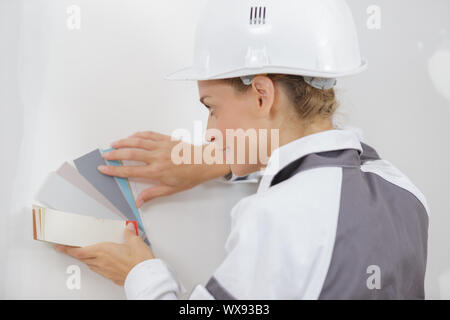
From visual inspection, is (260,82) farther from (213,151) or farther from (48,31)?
(48,31)

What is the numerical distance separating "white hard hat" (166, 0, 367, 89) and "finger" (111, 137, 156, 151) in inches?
14.6

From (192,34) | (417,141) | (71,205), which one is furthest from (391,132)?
(71,205)

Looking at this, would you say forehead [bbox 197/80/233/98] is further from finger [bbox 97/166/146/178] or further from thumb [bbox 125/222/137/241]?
thumb [bbox 125/222/137/241]

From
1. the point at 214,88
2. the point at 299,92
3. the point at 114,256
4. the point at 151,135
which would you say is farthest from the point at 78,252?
the point at 299,92

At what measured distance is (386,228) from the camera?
0.92 m

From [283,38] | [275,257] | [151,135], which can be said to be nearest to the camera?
[275,257]

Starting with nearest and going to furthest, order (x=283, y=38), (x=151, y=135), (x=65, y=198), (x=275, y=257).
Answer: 1. (x=275, y=257)
2. (x=283, y=38)
3. (x=65, y=198)
4. (x=151, y=135)

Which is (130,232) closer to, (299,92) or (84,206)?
(84,206)

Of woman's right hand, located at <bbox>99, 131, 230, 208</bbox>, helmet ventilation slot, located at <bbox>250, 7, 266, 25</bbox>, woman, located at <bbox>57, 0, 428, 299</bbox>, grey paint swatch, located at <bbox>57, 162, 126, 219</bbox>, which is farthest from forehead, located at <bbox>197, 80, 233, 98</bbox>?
grey paint swatch, located at <bbox>57, 162, 126, 219</bbox>

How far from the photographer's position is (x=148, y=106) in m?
1.36

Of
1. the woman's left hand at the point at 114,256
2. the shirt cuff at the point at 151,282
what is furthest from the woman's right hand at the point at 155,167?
the shirt cuff at the point at 151,282

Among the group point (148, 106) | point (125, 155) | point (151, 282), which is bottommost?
point (151, 282)

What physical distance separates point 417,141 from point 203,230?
77cm

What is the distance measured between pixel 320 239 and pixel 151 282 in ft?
1.28
